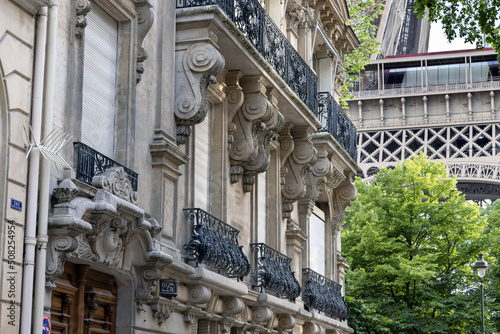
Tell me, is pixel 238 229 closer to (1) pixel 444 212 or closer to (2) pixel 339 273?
(2) pixel 339 273

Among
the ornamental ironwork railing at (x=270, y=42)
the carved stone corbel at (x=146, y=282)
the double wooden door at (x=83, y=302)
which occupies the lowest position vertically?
the double wooden door at (x=83, y=302)

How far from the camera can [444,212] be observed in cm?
3838

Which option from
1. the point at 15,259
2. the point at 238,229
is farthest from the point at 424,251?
the point at 15,259

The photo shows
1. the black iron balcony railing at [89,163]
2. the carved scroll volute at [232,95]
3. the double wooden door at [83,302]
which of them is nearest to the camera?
the double wooden door at [83,302]

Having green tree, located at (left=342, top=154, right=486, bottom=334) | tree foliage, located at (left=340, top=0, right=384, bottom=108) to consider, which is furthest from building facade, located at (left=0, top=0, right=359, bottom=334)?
green tree, located at (left=342, top=154, right=486, bottom=334)

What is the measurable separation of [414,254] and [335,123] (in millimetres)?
14986

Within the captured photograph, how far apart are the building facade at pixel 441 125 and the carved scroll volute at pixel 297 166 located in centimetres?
5673

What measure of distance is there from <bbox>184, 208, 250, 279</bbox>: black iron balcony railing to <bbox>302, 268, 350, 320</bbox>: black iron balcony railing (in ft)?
17.9

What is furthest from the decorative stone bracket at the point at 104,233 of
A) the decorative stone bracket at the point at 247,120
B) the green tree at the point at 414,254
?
the green tree at the point at 414,254

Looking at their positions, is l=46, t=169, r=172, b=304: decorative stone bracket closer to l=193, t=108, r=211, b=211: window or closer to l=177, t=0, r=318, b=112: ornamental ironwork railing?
l=193, t=108, r=211, b=211: window

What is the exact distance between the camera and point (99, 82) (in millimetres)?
12617

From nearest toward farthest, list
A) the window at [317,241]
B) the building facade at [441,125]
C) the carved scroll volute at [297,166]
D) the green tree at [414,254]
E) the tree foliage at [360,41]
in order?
the carved scroll volute at [297,166] < the window at [317,241] < the tree foliage at [360,41] < the green tree at [414,254] < the building facade at [441,125]

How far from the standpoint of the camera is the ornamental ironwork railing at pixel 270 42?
16281 millimetres

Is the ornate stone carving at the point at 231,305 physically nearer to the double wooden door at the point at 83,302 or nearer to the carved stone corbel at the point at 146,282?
the carved stone corbel at the point at 146,282
